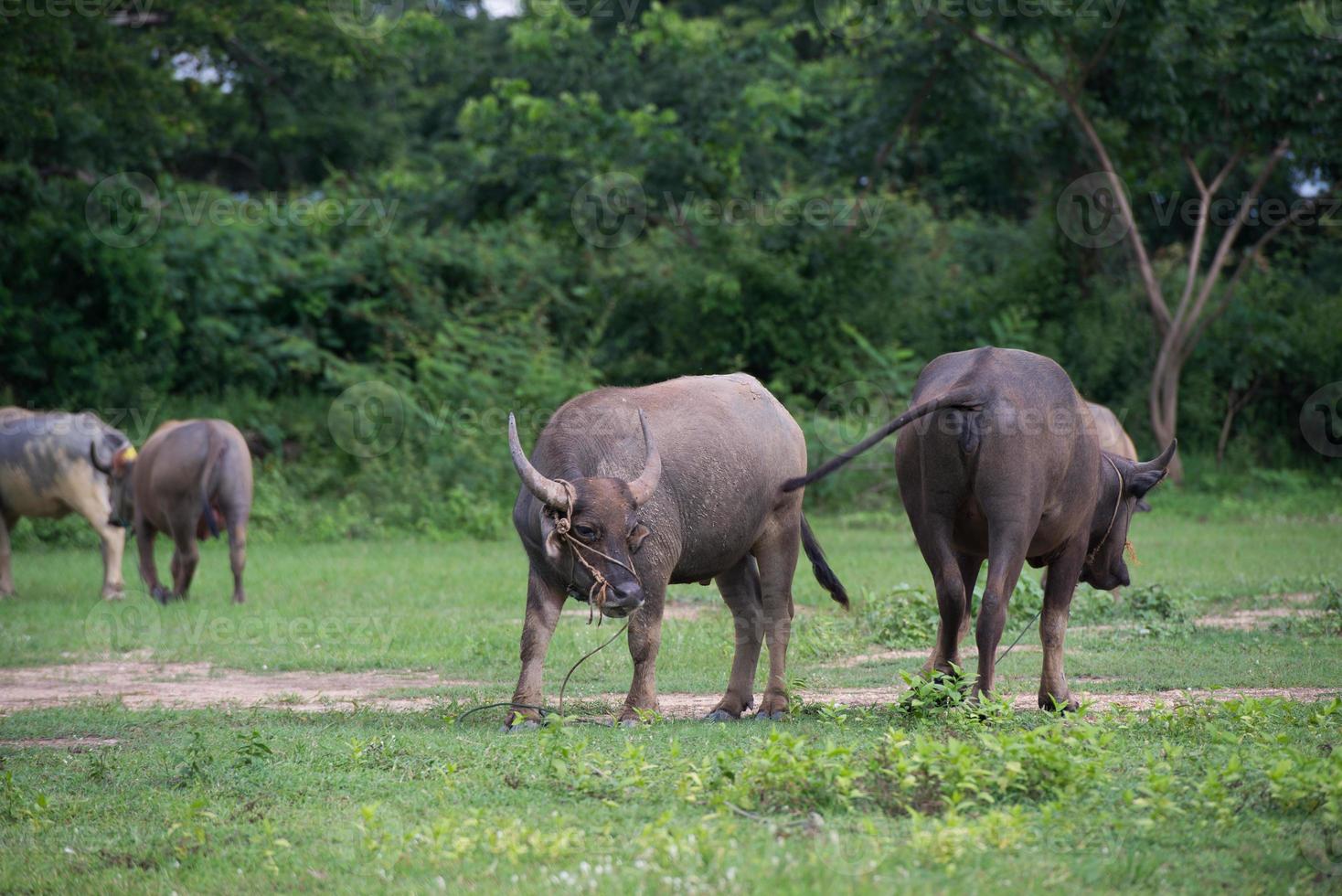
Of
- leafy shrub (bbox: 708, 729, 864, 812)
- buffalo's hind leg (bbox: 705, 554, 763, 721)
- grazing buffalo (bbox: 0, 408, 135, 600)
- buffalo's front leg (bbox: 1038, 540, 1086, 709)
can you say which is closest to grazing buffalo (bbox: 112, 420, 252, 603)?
grazing buffalo (bbox: 0, 408, 135, 600)

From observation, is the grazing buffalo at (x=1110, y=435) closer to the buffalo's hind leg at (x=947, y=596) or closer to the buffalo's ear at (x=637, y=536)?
the buffalo's hind leg at (x=947, y=596)

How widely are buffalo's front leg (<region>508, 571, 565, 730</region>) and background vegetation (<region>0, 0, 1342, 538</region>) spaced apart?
42.1ft

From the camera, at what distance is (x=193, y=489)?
1472 cm

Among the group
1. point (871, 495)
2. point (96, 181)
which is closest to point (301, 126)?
point (96, 181)

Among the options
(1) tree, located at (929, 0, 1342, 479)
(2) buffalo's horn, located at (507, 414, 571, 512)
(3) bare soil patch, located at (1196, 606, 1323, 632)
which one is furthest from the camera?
(1) tree, located at (929, 0, 1342, 479)

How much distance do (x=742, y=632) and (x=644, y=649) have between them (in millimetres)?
1017

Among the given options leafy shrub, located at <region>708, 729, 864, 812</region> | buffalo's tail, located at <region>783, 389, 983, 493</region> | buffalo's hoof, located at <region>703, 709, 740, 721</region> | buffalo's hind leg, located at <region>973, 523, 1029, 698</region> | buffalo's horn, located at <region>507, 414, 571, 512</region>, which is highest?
buffalo's tail, located at <region>783, 389, 983, 493</region>

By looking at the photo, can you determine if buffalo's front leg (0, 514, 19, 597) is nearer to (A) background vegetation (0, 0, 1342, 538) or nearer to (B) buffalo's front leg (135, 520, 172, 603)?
(B) buffalo's front leg (135, 520, 172, 603)

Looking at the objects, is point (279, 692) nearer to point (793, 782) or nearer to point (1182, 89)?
point (793, 782)

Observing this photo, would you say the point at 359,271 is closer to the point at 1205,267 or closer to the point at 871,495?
the point at 871,495

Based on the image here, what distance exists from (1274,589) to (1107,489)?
5351 millimetres

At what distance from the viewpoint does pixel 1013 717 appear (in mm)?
7273

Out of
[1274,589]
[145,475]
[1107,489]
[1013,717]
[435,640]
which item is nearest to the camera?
[1013,717]

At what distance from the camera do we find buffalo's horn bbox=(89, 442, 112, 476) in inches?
624
